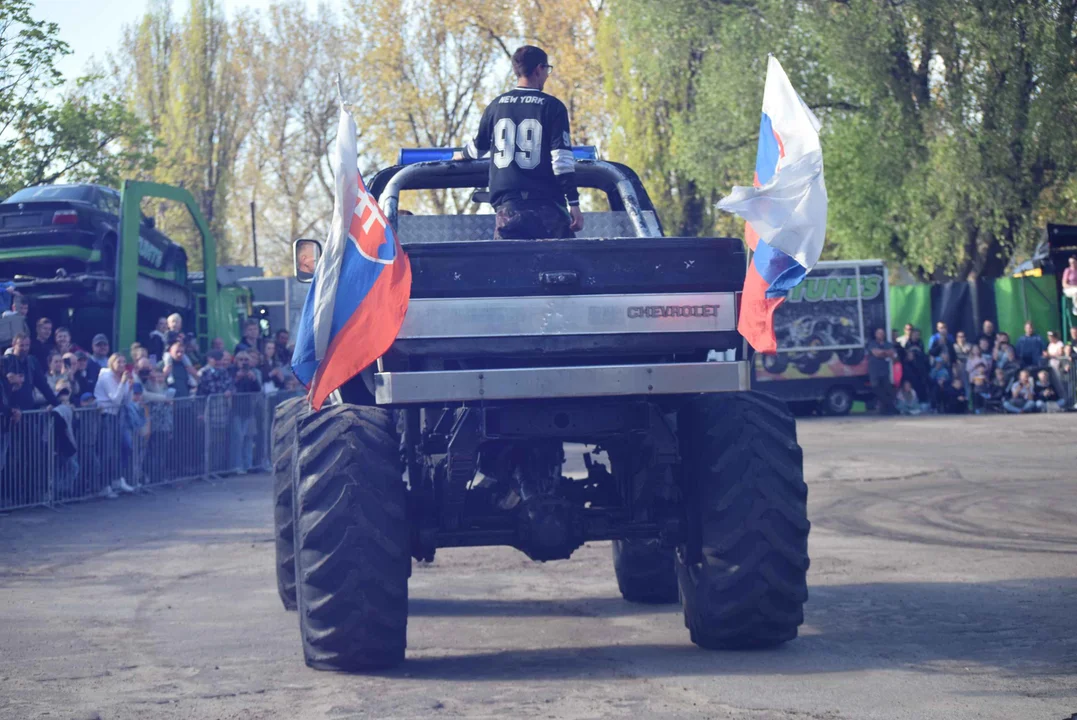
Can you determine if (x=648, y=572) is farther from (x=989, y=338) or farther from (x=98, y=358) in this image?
(x=989, y=338)

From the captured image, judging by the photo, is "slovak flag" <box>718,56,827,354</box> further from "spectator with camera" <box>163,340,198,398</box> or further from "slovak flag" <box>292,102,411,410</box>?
"spectator with camera" <box>163,340,198,398</box>

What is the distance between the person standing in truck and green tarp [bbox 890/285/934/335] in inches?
1004

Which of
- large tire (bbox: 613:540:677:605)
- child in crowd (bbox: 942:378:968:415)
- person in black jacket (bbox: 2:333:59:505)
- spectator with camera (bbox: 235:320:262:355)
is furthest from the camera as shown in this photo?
child in crowd (bbox: 942:378:968:415)

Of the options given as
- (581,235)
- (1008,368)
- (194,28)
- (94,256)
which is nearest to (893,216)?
(1008,368)

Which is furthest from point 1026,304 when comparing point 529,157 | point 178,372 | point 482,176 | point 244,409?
point 529,157

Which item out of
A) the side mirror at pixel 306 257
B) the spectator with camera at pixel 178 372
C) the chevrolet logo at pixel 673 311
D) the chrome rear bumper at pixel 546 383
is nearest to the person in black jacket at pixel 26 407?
the spectator with camera at pixel 178 372

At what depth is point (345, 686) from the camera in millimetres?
6684

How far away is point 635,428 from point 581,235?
220 cm

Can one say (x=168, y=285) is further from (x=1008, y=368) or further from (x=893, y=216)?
(x=893, y=216)

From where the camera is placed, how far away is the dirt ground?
6.25 metres

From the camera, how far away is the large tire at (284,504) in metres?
8.55

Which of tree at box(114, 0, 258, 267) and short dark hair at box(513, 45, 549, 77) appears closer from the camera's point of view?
short dark hair at box(513, 45, 549, 77)

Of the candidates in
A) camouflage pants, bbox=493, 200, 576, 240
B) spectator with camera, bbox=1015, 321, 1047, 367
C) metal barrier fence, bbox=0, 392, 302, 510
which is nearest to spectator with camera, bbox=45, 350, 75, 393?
metal barrier fence, bbox=0, 392, 302, 510

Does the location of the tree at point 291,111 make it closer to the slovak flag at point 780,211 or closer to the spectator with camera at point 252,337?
the spectator with camera at point 252,337
